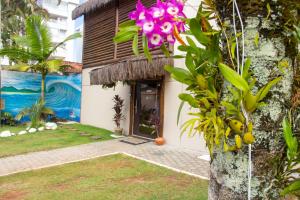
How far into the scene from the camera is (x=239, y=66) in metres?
1.11

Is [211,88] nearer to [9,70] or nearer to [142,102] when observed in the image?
[142,102]

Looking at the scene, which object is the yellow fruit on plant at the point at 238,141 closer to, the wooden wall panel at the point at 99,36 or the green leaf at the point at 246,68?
the green leaf at the point at 246,68

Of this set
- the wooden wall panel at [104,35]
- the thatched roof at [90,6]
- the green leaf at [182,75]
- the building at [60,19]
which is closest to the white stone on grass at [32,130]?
the wooden wall panel at [104,35]

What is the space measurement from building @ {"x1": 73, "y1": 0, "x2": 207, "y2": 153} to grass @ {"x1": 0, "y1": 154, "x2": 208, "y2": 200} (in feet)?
4.71

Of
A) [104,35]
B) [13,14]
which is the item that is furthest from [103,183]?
[13,14]

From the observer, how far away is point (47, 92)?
1388 centimetres

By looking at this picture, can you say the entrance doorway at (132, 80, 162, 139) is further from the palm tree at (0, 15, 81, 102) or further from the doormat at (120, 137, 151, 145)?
the palm tree at (0, 15, 81, 102)

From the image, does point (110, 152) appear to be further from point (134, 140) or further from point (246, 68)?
point (246, 68)

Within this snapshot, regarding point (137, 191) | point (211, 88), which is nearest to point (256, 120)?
point (211, 88)

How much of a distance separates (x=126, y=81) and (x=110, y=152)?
121 inches

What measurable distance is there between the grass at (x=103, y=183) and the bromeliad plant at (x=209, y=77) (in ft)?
10.3

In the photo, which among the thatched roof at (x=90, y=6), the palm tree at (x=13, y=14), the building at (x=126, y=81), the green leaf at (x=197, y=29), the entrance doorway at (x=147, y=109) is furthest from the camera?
the palm tree at (x=13, y=14)

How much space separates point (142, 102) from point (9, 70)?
7263 millimetres

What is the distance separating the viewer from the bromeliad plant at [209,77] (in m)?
1.07
